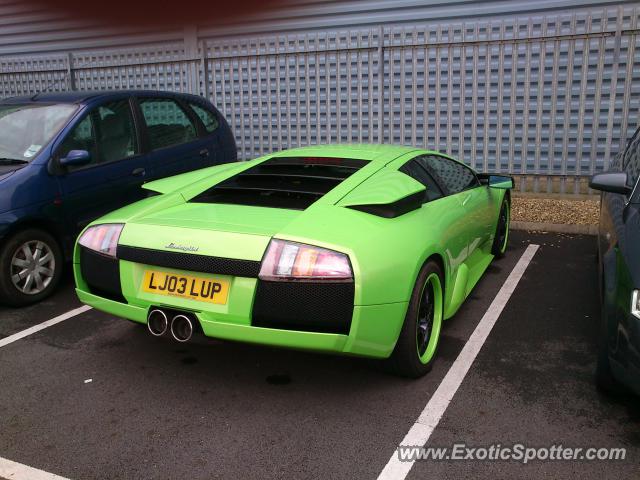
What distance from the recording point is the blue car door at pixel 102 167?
4.85m

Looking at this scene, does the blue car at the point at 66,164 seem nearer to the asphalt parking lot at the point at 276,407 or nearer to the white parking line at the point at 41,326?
the white parking line at the point at 41,326

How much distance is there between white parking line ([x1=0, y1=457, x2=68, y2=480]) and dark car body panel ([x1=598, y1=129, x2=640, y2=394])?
2.43 metres

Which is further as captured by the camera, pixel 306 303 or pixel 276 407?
pixel 276 407

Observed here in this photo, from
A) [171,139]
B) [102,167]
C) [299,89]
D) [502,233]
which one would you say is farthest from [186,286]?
[299,89]

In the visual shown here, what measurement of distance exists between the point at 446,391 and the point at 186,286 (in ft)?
4.79

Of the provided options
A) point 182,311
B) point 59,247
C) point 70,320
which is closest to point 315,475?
point 182,311

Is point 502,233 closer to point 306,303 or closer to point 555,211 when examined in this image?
point 555,211

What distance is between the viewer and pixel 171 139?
19.3 ft

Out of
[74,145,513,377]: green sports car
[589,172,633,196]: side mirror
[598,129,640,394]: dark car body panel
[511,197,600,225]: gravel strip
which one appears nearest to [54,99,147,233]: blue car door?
[74,145,513,377]: green sports car

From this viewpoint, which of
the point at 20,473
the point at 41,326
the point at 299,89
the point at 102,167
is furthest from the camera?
the point at 299,89

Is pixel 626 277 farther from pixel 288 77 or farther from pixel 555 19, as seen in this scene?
pixel 288 77

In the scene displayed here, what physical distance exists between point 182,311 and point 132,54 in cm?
940

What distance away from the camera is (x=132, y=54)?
434 inches

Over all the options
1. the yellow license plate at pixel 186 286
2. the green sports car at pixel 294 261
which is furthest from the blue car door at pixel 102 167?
the yellow license plate at pixel 186 286
